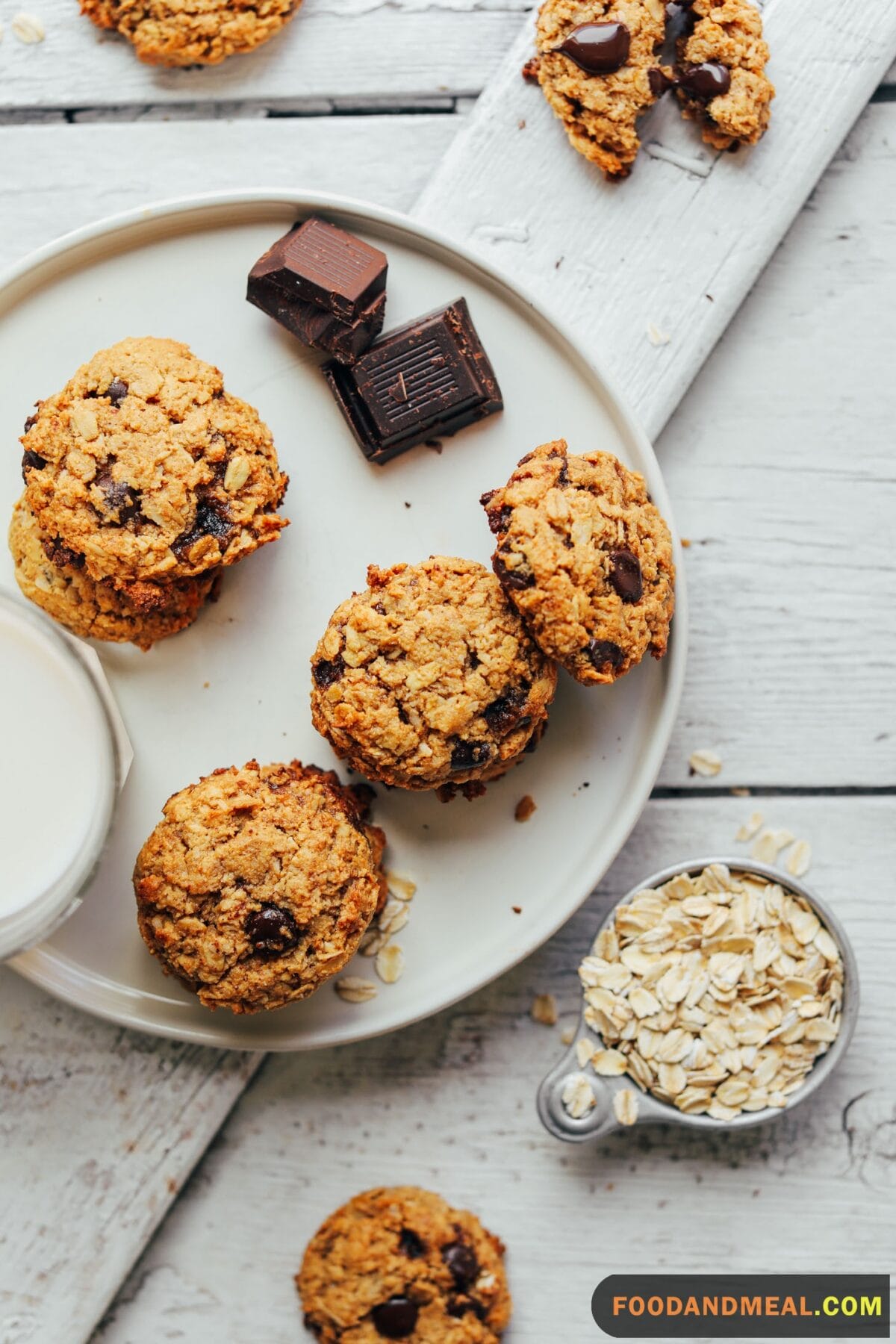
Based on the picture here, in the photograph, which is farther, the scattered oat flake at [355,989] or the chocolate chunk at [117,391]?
Result: the scattered oat flake at [355,989]

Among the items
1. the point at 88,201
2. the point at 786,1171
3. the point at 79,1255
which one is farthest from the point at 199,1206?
the point at 88,201

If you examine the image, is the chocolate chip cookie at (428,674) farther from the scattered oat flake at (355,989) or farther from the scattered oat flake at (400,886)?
the scattered oat flake at (355,989)

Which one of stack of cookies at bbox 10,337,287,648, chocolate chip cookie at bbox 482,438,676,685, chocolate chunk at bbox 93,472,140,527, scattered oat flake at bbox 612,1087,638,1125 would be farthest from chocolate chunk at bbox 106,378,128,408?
scattered oat flake at bbox 612,1087,638,1125

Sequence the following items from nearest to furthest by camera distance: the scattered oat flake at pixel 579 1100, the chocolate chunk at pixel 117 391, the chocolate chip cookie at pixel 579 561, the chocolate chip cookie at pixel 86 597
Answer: the chocolate chip cookie at pixel 579 561
the chocolate chunk at pixel 117 391
the chocolate chip cookie at pixel 86 597
the scattered oat flake at pixel 579 1100

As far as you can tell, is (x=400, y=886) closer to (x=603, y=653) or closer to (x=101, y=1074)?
(x=603, y=653)

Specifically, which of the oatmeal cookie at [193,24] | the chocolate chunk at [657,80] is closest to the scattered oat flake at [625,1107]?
the chocolate chunk at [657,80]

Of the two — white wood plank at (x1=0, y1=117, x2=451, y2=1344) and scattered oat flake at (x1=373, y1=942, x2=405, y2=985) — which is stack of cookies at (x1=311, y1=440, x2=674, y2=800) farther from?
white wood plank at (x1=0, y1=117, x2=451, y2=1344)

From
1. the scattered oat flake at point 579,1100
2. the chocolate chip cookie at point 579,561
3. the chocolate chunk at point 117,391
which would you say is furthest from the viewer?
the scattered oat flake at point 579,1100
